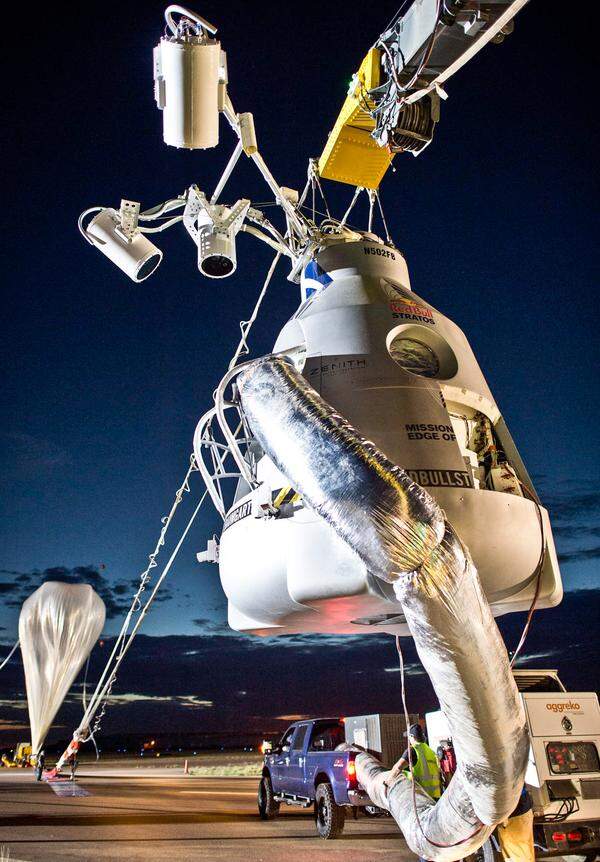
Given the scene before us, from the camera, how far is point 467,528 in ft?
17.2

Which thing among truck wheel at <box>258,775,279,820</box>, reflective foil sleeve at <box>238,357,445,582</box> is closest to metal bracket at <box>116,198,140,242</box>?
reflective foil sleeve at <box>238,357,445,582</box>

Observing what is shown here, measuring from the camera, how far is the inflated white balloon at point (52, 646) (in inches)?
867

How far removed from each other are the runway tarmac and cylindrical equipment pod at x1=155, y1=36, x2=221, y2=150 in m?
8.57

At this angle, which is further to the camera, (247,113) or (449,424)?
(247,113)

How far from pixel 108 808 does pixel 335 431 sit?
14.1 meters

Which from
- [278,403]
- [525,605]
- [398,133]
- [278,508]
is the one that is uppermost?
[398,133]

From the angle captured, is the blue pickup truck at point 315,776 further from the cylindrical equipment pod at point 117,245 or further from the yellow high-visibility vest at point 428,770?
the cylindrical equipment pod at point 117,245

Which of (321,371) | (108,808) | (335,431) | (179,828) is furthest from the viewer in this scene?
(108,808)

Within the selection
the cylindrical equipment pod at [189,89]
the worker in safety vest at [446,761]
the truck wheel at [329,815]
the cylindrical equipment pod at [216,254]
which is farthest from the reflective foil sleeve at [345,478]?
the truck wheel at [329,815]

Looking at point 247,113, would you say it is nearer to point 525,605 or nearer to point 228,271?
point 228,271

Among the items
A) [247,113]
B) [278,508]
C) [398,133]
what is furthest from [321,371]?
[247,113]

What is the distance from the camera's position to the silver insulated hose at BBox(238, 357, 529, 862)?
12.9ft

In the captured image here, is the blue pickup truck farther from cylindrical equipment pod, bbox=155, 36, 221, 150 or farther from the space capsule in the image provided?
cylindrical equipment pod, bbox=155, 36, 221, 150

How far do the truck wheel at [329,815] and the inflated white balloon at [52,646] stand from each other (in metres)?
14.3
